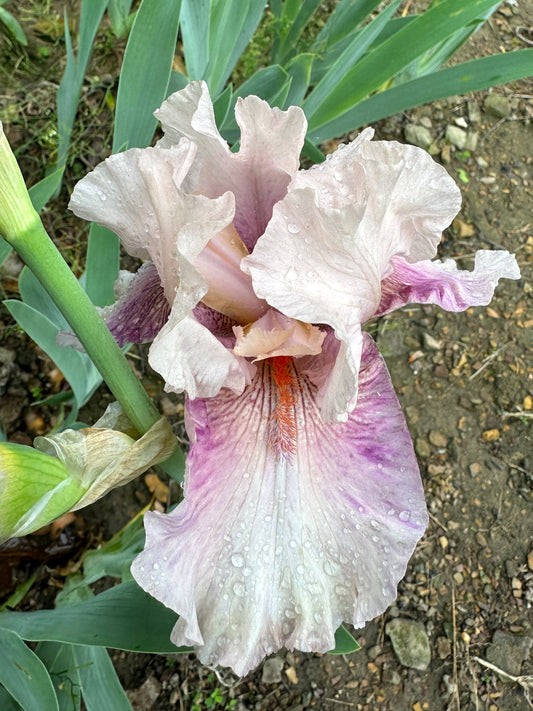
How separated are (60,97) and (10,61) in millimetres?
829

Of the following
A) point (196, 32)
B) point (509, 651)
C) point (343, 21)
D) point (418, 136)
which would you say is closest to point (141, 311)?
point (196, 32)

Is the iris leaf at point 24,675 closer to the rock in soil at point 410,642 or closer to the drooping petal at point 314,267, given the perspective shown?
the drooping petal at point 314,267

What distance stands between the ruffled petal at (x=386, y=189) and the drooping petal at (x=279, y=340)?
0.43 feet

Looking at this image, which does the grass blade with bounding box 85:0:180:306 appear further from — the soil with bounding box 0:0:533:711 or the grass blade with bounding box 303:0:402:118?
the soil with bounding box 0:0:533:711

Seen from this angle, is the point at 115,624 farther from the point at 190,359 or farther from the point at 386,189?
the point at 386,189

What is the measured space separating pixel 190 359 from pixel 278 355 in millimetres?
167

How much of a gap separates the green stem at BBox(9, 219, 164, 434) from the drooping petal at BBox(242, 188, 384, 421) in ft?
0.60

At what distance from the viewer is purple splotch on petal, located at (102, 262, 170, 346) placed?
0.93 meters

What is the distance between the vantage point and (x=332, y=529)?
0.74m

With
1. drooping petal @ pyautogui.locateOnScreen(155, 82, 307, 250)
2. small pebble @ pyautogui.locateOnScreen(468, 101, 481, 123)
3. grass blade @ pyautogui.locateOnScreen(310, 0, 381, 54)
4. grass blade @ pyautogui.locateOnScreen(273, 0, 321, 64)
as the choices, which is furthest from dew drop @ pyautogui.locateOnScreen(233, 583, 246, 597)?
small pebble @ pyautogui.locateOnScreen(468, 101, 481, 123)

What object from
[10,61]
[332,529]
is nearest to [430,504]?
[332,529]

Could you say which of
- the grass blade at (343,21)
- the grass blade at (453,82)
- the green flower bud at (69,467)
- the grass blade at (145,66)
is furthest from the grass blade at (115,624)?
the grass blade at (343,21)

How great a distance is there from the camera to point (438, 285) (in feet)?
2.70

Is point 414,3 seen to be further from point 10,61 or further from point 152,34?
point 152,34
